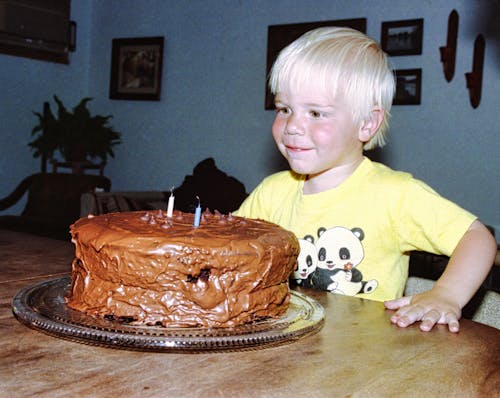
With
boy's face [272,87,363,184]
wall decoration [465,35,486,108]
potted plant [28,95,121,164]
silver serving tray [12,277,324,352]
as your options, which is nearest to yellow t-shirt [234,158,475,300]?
boy's face [272,87,363,184]

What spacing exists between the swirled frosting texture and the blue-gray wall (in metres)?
4.16

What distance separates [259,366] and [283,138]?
2.88 ft

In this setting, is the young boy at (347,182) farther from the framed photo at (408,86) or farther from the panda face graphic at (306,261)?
the framed photo at (408,86)

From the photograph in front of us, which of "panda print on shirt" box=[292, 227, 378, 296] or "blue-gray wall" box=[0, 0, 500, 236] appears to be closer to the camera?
"panda print on shirt" box=[292, 227, 378, 296]

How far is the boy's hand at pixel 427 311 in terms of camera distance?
1056mm

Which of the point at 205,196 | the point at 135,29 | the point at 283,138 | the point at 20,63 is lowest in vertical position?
the point at 205,196

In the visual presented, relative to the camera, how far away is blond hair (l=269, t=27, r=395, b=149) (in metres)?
1.57

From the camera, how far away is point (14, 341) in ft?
2.80

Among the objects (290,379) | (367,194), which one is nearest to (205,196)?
(367,194)

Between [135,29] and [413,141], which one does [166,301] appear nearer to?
[413,141]

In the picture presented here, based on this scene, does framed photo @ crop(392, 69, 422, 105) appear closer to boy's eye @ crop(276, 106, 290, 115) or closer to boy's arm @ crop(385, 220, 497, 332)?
boy's eye @ crop(276, 106, 290, 115)

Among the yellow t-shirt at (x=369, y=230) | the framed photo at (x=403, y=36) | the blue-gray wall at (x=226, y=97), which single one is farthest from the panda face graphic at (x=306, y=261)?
the framed photo at (x=403, y=36)

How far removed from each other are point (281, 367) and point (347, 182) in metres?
0.95

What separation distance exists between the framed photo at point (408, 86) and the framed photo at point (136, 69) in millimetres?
Result: 2669
